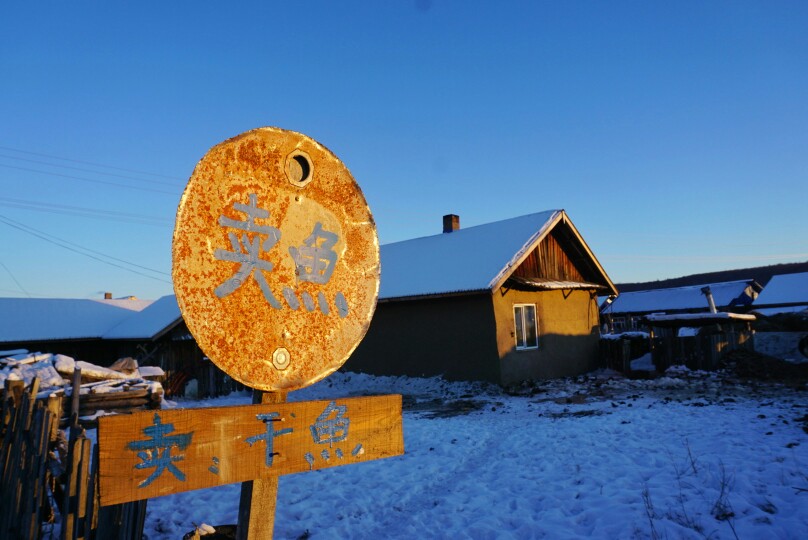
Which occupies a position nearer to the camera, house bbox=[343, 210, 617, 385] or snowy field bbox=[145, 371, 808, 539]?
snowy field bbox=[145, 371, 808, 539]

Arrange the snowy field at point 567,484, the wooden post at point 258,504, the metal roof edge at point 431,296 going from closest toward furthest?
the wooden post at point 258,504 → the snowy field at point 567,484 → the metal roof edge at point 431,296

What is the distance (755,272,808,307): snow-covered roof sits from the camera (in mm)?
39781

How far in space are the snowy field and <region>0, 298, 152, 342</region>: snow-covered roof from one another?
1769cm

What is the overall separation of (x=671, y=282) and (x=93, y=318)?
306 feet

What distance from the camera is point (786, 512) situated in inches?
193

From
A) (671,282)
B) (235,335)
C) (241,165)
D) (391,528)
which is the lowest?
(391,528)

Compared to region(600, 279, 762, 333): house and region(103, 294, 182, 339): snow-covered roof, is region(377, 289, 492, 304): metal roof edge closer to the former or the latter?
region(103, 294, 182, 339): snow-covered roof

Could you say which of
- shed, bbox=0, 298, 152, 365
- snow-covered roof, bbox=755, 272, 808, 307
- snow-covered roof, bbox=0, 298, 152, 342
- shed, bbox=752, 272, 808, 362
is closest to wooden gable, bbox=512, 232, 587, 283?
shed, bbox=752, 272, 808, 362

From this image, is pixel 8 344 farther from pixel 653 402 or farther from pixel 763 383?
pixel 763 383

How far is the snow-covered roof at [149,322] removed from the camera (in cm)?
2019

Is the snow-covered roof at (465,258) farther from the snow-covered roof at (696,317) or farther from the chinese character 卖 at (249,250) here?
the chinese character 卖 at (249,250)

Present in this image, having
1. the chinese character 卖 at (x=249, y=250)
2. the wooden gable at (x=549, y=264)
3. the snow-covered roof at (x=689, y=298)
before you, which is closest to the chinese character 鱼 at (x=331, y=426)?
the chinese character 卖 at (x=249, y=250)

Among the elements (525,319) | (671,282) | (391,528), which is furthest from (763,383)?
(671,282)

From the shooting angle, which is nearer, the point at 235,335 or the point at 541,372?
the point at 235,335
